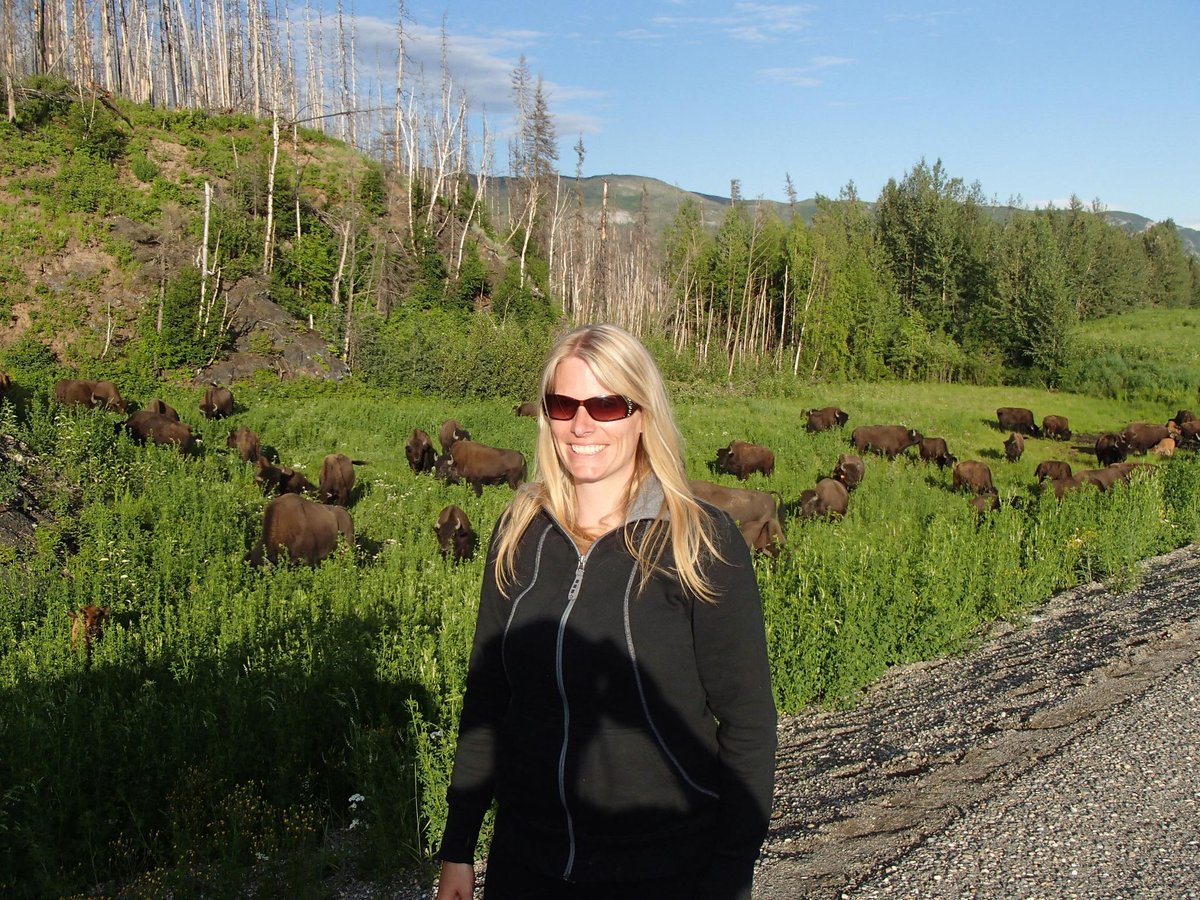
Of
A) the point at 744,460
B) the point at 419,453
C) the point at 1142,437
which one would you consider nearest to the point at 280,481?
the point at 419,453

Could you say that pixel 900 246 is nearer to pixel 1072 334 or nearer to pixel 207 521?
pixel 1072 334

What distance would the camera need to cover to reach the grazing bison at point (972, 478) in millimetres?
20734

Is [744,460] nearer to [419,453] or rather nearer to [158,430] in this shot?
[419,453]

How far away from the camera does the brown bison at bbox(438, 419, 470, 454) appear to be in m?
22.2

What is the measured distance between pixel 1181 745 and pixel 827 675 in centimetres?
305

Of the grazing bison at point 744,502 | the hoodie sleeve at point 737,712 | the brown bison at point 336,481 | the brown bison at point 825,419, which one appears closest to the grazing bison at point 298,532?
the brown bison at point 336,481

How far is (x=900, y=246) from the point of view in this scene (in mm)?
63438

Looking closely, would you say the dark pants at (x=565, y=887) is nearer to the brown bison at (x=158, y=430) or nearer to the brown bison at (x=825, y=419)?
the brown bison at (x=158, y=430)

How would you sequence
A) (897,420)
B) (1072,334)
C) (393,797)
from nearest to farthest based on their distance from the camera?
(393,797), (897,420), (1072,334)

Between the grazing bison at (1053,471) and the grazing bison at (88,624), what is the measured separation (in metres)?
19.6

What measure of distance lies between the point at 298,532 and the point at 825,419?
20289 mm

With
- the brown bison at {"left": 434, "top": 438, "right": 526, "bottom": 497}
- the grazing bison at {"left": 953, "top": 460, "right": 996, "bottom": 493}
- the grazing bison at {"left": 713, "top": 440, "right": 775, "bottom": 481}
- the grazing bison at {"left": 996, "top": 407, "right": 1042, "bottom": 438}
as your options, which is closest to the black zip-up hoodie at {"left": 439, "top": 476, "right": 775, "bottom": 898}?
the brown bison at {"left": 434, "top": 438, "right": 526, "bottom": 497}

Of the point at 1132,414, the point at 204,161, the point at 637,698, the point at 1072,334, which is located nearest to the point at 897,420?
the point at 1132,414

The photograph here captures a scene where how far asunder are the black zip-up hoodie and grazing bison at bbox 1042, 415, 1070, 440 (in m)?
33.0
